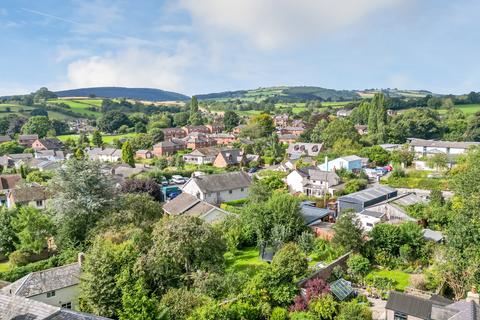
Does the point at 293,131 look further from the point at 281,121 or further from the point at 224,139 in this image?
the point at 281,121

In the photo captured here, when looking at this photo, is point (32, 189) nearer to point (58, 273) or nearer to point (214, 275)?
point (58, 273)

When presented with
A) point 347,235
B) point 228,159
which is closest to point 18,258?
point 347,235

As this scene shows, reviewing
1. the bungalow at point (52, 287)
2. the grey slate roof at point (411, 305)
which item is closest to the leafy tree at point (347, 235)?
the grey slate roof at point (411, 305)

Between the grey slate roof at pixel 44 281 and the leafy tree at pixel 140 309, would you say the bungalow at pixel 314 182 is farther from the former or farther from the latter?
the leafy tree at pixel 140 309

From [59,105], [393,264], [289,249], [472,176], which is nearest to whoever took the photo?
[289,249]

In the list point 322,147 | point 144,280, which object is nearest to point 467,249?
point 144,280

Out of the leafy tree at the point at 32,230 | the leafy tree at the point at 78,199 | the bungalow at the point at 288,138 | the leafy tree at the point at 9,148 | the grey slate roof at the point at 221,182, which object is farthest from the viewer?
the bungalow at the point at 288,138
